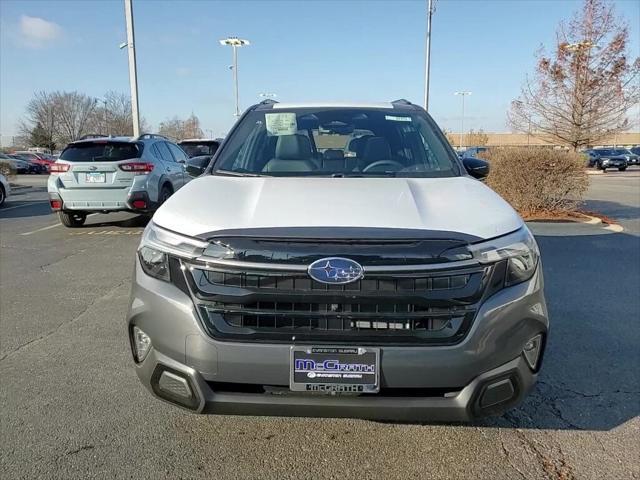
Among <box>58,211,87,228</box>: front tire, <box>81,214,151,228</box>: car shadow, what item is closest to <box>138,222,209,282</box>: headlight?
<box>81,214,151,228</box>: car shadow

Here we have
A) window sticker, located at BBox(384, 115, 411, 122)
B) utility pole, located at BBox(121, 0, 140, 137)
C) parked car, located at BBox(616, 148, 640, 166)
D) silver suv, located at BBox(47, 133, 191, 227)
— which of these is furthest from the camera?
parked car, located at BBox(616, 148, 640, 166)

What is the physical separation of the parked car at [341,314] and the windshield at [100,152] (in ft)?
25.2

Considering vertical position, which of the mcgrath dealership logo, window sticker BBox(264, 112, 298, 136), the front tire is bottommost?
the front tire

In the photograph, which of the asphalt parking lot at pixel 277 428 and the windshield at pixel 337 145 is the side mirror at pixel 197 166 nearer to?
the windshield at pixel 337 145

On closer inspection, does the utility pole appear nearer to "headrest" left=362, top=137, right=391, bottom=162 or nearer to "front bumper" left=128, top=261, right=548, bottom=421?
"headrest" left=362, top=137, right=391, bottom=162

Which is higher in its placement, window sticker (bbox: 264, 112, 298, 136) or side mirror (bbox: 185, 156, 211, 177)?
window sticker (bbox: 264, 112, 298, 136)

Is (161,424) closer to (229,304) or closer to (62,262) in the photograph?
(229,304)

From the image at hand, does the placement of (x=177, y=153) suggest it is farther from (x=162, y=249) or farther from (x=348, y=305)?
(x=348, y=305)

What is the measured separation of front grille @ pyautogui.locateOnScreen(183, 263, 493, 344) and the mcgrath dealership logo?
0.03 meters

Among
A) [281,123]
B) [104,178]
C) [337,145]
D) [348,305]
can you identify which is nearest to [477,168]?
[337,145]

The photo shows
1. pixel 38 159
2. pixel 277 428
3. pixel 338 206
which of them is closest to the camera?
pixel 338 206

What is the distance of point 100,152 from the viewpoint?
31.1 feet

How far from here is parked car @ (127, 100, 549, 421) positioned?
7.15 ft

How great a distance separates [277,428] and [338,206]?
53.8 inches
